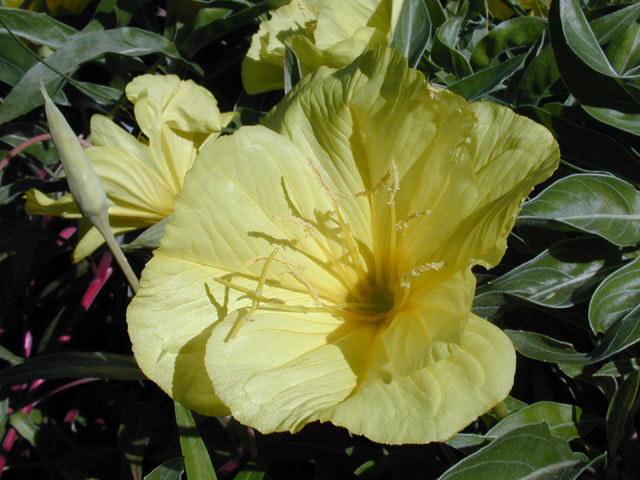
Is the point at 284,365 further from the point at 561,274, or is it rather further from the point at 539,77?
the point at 539,77

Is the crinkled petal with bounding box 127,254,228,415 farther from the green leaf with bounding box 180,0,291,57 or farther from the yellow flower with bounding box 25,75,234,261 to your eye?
the green leaf with bounding box 180,0,291,57

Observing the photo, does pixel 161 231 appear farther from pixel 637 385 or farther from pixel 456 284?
pixel 637 385

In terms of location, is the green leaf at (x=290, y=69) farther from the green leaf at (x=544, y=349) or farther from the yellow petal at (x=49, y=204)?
the green leaf at (x=544, y=349)

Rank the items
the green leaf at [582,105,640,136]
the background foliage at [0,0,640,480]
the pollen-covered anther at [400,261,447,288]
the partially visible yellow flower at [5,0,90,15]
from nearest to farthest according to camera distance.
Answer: the pollen-covered anther at [400,261,447,288]
the background foliage at [0,0,640,480]
the green leaf at [582,105,640,136]
the partially visible yellow flower at [5,0,90,15]

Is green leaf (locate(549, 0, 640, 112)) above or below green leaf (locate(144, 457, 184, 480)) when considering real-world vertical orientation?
above

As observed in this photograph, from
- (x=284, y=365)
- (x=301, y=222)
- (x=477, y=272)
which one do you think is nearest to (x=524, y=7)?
(x=477, y=272)

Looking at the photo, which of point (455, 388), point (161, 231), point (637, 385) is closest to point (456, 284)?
point (455, 388)

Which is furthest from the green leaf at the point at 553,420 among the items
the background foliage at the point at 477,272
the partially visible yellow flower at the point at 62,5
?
the partially visible yellow flower at the point at 62,5

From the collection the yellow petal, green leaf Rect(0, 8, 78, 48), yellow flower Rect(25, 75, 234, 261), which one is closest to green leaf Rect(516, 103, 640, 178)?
yellow flower Rect(25, 75, 234, 261)
